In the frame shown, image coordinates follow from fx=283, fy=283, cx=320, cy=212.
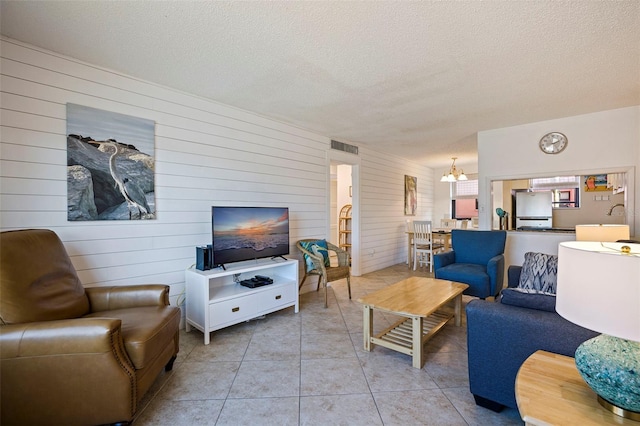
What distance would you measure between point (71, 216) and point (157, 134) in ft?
3.45

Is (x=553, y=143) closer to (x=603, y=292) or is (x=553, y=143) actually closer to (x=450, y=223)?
(x=450, y=223)

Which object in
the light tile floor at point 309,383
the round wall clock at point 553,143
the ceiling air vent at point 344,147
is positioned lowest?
the light tile floor at point 309,383

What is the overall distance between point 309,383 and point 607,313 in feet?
5.97

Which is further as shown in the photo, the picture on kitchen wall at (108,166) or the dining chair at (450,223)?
the dining chair at (450,223)

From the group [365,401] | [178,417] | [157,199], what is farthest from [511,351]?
[157,199]

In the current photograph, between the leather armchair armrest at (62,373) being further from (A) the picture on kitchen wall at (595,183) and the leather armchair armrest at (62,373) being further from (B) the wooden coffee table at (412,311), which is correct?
(A) the picture on kitchen wall at (595,183)

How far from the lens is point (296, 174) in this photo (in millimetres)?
4234

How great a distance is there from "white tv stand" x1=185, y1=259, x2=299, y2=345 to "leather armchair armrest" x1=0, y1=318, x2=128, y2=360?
1.15 metres

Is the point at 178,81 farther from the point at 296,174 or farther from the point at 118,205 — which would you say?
the point at 296,174

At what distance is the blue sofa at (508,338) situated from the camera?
4.85ft

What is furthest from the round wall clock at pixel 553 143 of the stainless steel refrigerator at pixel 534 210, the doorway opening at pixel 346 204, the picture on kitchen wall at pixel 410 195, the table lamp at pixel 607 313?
the table lamp at pixel 607 313

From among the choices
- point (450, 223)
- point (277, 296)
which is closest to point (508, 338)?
point (277, 296)

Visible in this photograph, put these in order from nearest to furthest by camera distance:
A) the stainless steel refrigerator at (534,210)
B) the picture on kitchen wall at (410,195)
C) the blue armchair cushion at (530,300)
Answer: the blue armchair cushion at (530,300) < the stainless steel refrigerator at (534,210) < the picture on kitchen wall at (410,195)

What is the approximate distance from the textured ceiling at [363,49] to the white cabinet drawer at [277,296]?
86.5 inches
